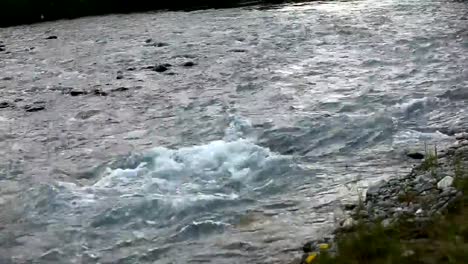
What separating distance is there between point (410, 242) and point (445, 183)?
2114mm

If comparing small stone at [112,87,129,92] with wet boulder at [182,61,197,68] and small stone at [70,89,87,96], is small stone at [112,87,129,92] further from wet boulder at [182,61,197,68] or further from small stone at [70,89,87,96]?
wet boulder at [182,61,197,68]

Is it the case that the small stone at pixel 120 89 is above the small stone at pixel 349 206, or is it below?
below

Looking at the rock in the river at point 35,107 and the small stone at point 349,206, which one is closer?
the small stone at point 349,206

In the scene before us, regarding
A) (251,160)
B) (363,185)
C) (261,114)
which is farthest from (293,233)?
(261,114)

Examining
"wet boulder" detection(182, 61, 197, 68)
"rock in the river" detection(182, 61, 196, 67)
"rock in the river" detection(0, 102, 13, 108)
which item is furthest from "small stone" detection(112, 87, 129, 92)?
"rock in the river" detection(182, 61, 196, 67)

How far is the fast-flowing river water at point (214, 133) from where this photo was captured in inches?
388

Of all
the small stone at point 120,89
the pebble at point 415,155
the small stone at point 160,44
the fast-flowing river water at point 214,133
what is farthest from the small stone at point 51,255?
the small stone at point 160,44

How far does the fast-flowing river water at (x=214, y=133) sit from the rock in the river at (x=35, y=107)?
0.08m

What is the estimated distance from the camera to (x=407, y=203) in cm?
885

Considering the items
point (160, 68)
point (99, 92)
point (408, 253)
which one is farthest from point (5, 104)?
point (408, 253)

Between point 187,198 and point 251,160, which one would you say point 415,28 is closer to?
point 251,160

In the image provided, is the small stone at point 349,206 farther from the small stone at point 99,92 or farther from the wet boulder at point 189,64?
the wet boulder at point 189,64

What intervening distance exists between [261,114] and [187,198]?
5.18 meters

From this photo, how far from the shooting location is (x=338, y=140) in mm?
13398
